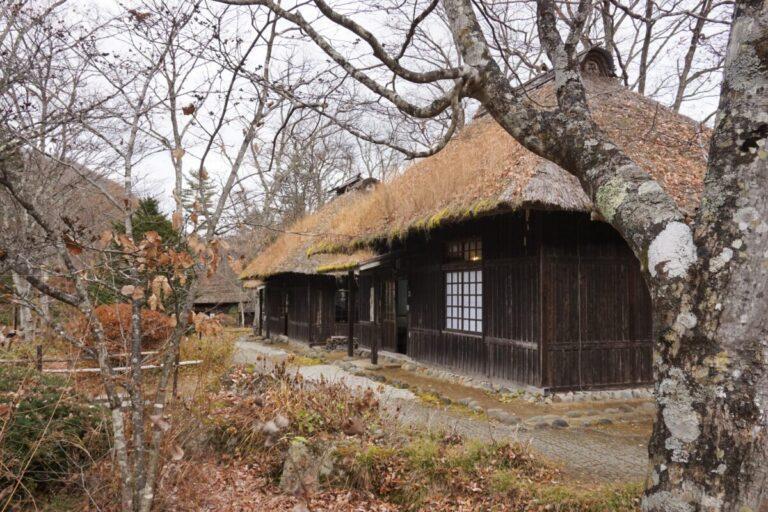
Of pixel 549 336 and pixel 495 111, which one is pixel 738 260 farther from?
pixel 549 336

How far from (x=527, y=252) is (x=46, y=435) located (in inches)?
273

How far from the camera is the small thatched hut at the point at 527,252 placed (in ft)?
27.4

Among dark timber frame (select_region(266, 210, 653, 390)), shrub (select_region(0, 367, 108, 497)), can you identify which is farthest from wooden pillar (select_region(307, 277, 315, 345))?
shrub (select_region(0, 367, 108, 497))

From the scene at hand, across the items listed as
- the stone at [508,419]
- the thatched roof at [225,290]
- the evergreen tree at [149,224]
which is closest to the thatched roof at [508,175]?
the stone at [508,419]

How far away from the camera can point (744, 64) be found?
7.27 ft

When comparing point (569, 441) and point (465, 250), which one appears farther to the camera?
point (465, 250)

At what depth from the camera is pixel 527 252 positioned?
873 cm

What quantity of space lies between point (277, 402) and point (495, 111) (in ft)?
13.0

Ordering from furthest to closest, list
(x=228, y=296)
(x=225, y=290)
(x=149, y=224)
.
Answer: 1. (x=225, y=290)
2. (x=228, y=296)
3. (x=149, y=224)

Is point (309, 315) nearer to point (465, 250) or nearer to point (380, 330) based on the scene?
point (380, 330)

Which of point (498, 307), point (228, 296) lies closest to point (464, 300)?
point (498, 307)

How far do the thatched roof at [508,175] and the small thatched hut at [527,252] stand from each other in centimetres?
3

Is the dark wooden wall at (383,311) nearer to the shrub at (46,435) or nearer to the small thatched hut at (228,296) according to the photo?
the shrub at (46,435)

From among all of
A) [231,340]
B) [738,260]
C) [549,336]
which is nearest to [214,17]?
[738,260]
